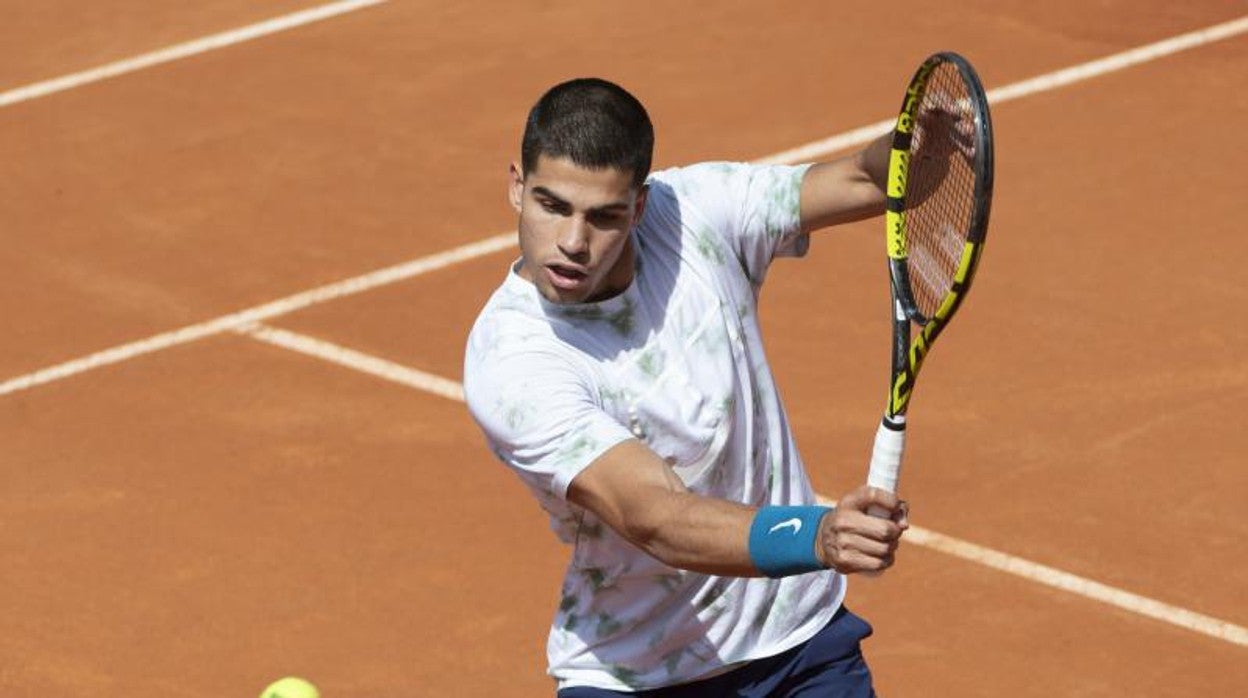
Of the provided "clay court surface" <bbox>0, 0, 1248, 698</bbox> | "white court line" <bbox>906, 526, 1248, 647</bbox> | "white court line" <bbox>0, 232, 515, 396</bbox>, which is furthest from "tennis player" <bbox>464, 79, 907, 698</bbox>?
"white court line" <bbox>0, 232, 515, 396</bbox>

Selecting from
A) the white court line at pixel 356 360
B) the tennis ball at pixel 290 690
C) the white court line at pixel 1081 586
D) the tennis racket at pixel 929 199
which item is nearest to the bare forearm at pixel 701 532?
the tennis racket at pixel 929 199

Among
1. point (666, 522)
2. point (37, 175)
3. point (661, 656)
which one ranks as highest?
point (666, 522)

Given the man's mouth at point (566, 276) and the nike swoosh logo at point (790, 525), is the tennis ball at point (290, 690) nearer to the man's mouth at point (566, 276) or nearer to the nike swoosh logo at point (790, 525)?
the man's mouth at point (566, 276)

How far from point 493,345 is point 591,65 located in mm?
8446

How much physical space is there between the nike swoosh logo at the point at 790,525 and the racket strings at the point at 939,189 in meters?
0.81

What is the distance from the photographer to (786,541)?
16.5 feet

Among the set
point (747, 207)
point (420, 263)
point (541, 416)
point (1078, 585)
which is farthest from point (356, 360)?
point (541, 416)

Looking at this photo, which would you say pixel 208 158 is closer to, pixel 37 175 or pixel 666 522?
pixel 37 175

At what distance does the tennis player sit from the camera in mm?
5320

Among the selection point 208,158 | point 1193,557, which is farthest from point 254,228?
point 1193,557

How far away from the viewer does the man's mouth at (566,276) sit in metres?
5.55

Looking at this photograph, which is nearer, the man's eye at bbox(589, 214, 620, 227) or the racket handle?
the racket handle

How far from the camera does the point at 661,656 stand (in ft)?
19.3

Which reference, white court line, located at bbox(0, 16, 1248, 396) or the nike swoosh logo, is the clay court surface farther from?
the nike swoosh logo
